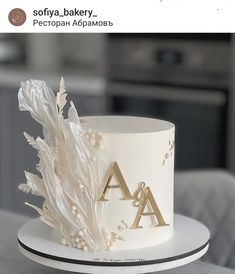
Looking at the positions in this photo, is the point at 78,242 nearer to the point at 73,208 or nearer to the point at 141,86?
the point at 73,208

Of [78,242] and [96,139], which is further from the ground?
[96,139]

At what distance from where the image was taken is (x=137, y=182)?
2.67 feet

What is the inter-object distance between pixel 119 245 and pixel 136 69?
6.56 ft

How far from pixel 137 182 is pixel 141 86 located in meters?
1.96

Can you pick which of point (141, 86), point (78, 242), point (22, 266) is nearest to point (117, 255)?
point (78, 242)

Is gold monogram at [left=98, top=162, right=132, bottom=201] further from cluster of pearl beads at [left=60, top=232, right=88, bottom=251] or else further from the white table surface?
the white table surface

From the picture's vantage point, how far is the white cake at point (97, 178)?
0.80m

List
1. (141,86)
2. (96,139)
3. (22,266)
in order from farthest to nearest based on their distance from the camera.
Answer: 1. (141,86)
2. (22,266)
3. (96,139)

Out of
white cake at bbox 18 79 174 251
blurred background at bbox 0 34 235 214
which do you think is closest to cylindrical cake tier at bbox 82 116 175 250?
white cake at bbox 18 79 174 251

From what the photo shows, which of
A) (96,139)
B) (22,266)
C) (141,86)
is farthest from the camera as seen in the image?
(141,86)

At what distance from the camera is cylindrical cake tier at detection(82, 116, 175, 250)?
805mm

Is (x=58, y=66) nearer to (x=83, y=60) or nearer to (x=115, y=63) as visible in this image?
(x=83, y=60)

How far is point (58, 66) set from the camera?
3.14 m

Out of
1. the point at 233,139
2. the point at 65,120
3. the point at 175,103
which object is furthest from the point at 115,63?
the point at 65,120
